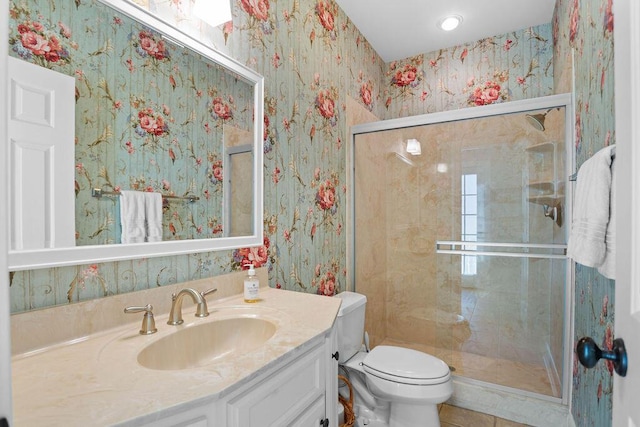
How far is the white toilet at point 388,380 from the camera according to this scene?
152cm

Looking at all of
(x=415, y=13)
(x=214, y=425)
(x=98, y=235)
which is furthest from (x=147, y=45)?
(x=415, y=13)

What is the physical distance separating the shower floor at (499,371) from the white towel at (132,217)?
6.74ft

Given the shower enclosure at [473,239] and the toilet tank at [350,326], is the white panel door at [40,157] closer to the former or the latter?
the toilet tank at [350,326]

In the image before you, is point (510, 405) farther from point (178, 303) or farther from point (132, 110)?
point (132, 110)

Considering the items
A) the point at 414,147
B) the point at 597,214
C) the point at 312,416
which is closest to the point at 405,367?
the point at 312,416

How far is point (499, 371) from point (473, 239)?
33.5 inches

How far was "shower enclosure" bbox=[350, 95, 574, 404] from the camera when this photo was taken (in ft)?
6.18

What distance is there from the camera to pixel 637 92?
51 cm

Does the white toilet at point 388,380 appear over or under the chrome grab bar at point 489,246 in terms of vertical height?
under

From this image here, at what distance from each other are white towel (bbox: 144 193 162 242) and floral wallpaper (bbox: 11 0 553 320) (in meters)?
0.07

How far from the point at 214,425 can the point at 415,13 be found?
2.60 metres

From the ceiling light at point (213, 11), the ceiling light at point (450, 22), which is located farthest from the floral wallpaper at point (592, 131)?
the ceiling light at point (213, 11)

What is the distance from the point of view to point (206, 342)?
1.06 meters

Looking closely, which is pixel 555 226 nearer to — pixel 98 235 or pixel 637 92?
pixel 637 92
